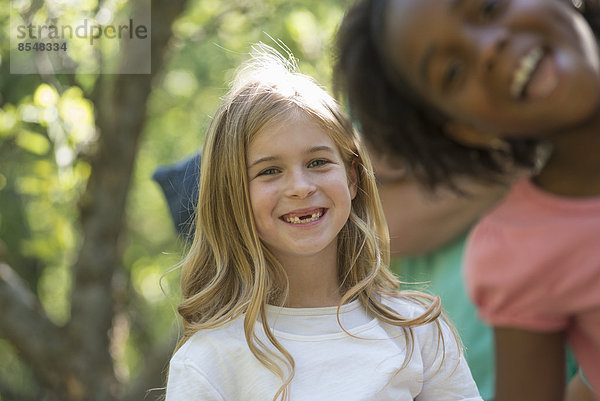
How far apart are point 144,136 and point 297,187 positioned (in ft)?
17.1

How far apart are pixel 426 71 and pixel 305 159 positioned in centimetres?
100

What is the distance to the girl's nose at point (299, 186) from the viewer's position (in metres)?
2.03

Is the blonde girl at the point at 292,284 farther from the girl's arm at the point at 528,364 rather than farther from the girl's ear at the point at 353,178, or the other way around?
the girl's arm at the point at 528,364

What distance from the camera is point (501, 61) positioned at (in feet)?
3.44

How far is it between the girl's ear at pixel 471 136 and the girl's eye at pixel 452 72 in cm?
8

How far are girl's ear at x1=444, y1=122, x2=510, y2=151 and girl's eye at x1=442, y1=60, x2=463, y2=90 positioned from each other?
0.08 metres

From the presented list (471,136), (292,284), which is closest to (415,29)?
(471,136)

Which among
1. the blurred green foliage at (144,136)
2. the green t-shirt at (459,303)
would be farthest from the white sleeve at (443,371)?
the blurred green foliage at (144,136)

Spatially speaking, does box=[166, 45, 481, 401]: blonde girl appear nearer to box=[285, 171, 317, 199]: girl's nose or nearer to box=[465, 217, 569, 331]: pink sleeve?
box=[285, 171, 317, 199]: girl's nose

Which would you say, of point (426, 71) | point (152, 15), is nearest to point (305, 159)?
point (426, 71)

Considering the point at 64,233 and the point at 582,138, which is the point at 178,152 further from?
the point at 582,138

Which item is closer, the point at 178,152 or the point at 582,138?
the point at 582,138

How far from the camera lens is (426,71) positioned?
1.11 meters

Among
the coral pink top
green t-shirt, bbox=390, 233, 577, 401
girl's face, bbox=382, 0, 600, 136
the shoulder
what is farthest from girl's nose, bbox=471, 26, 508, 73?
green t-shirt, bbox=390, 233, 577, 401
